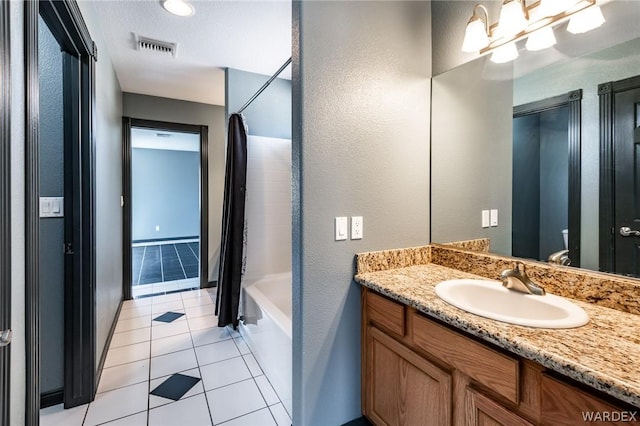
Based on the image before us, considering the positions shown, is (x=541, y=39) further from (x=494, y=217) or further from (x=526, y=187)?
(x=494, y=217)

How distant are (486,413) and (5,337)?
1330 millimetres

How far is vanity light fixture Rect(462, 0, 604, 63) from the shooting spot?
1.17 m

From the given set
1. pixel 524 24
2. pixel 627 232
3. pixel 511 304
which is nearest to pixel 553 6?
pixel 524 24

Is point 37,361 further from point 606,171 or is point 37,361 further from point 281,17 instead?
point 281,17

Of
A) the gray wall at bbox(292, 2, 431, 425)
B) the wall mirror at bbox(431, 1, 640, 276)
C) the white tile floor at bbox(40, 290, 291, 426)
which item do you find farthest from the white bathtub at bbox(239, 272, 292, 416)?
the wall mirror at bbox(431, 1, 640, 276)

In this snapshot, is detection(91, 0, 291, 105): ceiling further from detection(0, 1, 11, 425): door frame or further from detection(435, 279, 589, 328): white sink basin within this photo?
detection(435, 279, 589, 328): white sink basin

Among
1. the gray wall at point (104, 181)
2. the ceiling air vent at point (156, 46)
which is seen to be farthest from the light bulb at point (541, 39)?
the ceiling air vent at point (156, 46)

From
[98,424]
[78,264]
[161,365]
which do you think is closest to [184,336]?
[161,365]

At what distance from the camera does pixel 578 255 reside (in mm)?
1194

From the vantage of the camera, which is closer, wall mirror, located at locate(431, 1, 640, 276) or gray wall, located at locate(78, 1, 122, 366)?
wall mirror, located at locate(431, 1, 640, 276)

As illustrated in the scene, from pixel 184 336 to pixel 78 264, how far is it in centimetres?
117

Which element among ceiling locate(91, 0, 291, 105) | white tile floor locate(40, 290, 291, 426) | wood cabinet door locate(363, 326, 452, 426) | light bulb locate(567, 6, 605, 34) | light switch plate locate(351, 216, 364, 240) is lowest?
white tile floor locate(40, 290, 291, 426)

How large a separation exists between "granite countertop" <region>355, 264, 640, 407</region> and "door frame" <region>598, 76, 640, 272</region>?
208 mm

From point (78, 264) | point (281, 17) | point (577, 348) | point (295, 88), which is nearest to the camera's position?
point (577, 348)
